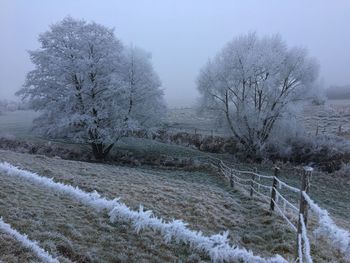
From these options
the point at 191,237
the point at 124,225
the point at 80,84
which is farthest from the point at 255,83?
the point at 191,237

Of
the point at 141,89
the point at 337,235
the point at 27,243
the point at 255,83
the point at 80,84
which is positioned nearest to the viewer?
the point at 337,235

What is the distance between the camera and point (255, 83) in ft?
98.2

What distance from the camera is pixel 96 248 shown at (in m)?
6.21

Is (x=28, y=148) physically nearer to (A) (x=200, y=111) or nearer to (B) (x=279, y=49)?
(A) (x=200, y=111)

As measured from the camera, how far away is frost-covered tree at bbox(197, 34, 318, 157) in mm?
29406

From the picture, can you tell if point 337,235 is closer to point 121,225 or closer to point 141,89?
point 121,225

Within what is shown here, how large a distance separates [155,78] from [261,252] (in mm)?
23551

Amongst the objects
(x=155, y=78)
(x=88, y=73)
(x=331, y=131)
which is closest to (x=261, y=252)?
(x=88, y=73)

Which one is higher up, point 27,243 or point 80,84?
point 80,84

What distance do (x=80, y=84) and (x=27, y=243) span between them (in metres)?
21.7

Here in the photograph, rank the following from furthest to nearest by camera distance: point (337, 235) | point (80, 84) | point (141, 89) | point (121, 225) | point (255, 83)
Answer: point (255, 83) < point (141, 89) < point (80, 84) < point (121, 225) < point (337, 235)

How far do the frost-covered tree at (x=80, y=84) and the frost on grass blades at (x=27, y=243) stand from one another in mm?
19048

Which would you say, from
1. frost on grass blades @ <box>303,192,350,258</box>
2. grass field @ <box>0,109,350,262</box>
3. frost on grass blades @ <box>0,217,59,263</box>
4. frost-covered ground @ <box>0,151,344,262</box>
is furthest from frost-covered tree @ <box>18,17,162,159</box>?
frost on grass blades @ <box>303,192,350,258</box>

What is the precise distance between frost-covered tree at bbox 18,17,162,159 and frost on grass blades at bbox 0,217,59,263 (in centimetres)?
1905
